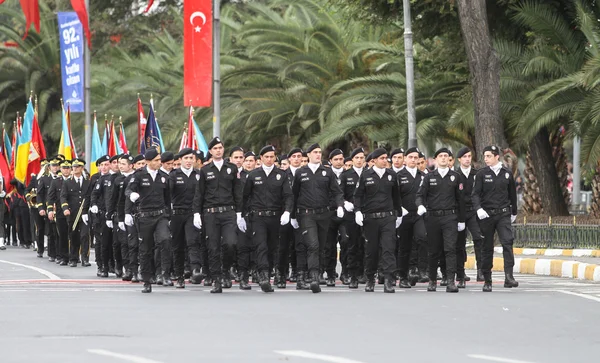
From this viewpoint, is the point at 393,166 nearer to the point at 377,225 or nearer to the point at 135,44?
the point at 377,225

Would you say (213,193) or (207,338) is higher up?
(213,193)

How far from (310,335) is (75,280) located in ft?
30.3

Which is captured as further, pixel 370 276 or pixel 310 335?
pixel 370 276

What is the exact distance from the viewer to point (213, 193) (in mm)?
18234

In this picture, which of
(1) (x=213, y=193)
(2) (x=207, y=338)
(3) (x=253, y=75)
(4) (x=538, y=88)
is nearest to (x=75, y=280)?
(1) (x=213, y=193)

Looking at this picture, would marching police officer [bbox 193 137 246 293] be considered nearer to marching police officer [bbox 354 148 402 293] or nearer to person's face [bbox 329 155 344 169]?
marching police officer [bbox 354 148 402 293]

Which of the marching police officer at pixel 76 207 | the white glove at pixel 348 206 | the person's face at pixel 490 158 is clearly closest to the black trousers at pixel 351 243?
the white glove at pixel 348 206

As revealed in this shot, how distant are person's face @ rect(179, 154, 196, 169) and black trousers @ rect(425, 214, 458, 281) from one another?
10.8 feet

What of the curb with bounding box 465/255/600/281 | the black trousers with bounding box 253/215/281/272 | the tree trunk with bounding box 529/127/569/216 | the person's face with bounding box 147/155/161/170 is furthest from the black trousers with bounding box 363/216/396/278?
the tree trunk with bounding box 529/127/569/216

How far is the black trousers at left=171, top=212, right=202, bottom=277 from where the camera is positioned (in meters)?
19.1

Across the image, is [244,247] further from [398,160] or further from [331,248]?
[398,160]

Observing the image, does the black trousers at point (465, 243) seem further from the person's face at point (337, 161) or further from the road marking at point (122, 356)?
the road marking at point (122, 356)

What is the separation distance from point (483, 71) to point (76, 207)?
8.32 m

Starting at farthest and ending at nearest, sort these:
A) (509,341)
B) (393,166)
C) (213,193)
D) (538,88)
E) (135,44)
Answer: (135,44)
(538,88)
(393,166)
(213,193)
(509,341)
